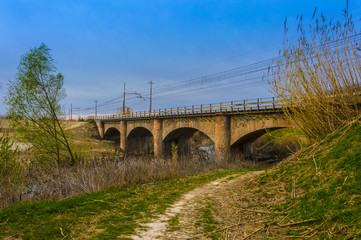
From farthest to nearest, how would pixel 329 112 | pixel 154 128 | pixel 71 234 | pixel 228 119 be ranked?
pixel 154 128 → pixel 228 119 → pixel 329 112 → pixel 71 234

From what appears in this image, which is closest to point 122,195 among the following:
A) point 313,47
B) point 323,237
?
point 323,237

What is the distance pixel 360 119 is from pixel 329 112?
0.73 m

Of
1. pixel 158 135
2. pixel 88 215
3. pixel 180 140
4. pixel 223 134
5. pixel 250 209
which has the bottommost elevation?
pixel 88 215

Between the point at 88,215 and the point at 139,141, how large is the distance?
38.2 meters

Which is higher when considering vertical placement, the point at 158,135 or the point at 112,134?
the point at 112,134

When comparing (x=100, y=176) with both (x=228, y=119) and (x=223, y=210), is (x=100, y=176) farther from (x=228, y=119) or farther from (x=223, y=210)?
(x=228, y=119)

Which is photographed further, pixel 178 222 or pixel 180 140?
pixel 180 140

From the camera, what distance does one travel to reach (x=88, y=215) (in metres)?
4.73

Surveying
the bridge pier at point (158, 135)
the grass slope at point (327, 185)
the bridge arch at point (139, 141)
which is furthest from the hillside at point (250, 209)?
the bridge arch at point (139, 141)

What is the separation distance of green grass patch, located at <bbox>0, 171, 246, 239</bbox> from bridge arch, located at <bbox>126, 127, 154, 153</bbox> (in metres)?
32.8

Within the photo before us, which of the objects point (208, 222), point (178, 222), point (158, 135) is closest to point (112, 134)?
point (158, 135)

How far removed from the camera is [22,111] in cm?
1520

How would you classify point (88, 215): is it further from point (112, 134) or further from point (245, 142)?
point (112, 134)

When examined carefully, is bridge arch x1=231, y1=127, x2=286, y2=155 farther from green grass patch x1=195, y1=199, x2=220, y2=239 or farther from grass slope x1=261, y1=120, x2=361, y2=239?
green grass patch x1=195, y1=199, x2=220, y2=239
